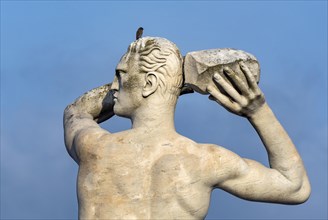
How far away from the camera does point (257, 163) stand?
11516mm

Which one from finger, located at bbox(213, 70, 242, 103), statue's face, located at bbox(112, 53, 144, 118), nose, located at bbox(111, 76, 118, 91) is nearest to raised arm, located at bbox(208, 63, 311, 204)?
finger, located at bbox(213, 70, 242, 103)

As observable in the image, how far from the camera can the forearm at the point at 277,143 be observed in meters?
11.4

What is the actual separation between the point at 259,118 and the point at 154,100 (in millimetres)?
1351

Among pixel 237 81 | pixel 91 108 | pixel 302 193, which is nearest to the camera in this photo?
pixel 237 81

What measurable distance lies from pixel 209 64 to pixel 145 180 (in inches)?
64.9

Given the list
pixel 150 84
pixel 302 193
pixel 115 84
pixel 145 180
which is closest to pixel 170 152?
pixel 145 180

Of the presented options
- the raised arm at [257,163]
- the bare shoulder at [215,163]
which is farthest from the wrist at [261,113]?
the bare shoulder at [215,163]

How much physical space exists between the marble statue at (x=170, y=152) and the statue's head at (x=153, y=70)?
1cm

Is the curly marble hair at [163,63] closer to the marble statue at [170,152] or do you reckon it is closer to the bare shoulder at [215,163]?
the marble statue at [170,152]

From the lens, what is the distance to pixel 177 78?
37.6 ft

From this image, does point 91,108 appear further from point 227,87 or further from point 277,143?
point 277,143

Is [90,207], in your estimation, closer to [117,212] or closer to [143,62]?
[117,212]

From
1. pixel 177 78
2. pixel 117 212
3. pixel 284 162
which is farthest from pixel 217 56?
pixel 117 212

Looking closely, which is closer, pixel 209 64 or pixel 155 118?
pixel 209 64
